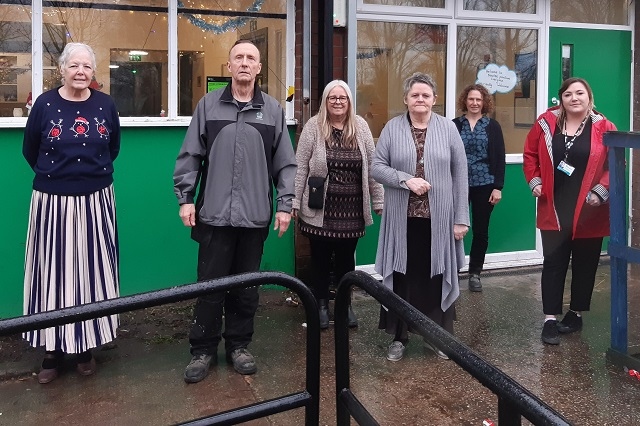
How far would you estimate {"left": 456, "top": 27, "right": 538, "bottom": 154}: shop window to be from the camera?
6383mm

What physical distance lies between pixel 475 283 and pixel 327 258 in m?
1.68

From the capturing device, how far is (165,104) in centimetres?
539

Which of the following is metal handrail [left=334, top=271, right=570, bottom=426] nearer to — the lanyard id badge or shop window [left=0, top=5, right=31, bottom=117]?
the lanyard id badge

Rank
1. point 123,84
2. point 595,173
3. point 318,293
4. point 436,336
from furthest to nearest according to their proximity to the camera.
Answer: point 123,84 < point 318,293 < point 595,173 < point 436,336

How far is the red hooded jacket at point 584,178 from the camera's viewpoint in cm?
447

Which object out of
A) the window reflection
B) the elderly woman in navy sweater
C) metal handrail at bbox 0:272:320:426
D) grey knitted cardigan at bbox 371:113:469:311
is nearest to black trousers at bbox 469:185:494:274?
grey knitted cardigan at bbox 371:113:469:311

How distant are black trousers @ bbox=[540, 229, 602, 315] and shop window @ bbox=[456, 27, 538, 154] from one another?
6.76 feet

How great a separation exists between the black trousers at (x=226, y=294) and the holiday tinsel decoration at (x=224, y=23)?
6.81ft

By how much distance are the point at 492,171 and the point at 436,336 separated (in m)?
3.95

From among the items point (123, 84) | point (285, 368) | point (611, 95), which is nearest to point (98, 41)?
point (123, 84)

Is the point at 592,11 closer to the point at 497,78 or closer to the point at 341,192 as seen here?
the point at 497,78

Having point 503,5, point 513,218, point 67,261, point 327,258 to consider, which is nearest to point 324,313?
point 327,258

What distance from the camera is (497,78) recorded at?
6512 mm

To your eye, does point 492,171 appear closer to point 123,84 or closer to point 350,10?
point 350,10
